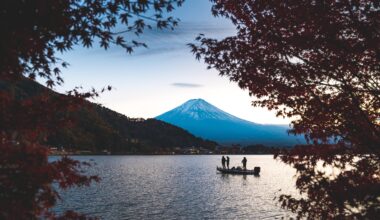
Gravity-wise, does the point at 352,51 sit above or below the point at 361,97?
above

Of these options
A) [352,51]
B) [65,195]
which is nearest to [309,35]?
[352,51]

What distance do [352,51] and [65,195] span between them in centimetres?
4225

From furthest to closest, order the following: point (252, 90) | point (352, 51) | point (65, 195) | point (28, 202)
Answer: point (65, 195) < point (252, 90) < point (352, 51) < point (28, 202)

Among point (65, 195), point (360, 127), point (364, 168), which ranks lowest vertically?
point (65, 195)

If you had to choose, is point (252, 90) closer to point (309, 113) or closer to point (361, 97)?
point (309, 113)

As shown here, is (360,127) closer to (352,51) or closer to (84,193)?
(352,51)

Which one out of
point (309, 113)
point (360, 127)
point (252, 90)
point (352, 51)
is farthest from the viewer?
point (252, 90)

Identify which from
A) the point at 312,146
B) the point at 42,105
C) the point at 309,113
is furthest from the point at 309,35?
the point at 42,105

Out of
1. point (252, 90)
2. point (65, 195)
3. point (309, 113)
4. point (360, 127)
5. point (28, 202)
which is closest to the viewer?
point (28, 202)

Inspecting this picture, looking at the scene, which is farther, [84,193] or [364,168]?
[84,193]

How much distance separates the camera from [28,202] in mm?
5625

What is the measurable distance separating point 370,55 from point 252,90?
113 inches

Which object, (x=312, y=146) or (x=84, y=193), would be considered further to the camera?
(x=84, y=193)

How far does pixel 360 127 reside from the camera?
8719mm
